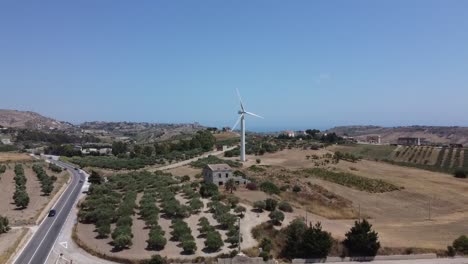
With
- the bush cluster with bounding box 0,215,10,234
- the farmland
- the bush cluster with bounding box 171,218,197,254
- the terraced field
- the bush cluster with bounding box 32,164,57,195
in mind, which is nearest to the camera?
the bush cluster with bounding box 171,218,197,254

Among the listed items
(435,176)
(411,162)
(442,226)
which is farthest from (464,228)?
(411,162)

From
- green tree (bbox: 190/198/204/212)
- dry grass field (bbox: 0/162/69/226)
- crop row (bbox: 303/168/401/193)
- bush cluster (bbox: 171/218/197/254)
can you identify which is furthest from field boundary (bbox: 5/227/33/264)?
crop row (bbox: 303/168/401/193)

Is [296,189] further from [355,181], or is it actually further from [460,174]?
[460,174]

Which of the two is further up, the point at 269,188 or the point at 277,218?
the point at 269,188

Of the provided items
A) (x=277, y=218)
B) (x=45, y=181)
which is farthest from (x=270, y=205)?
(x=45, y=181)

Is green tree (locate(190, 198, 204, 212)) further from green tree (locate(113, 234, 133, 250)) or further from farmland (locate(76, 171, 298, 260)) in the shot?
green tree (locate(113, 234, 133, 250))

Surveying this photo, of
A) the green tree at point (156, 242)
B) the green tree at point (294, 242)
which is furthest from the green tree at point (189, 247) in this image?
the green tree at point (294, 242)
